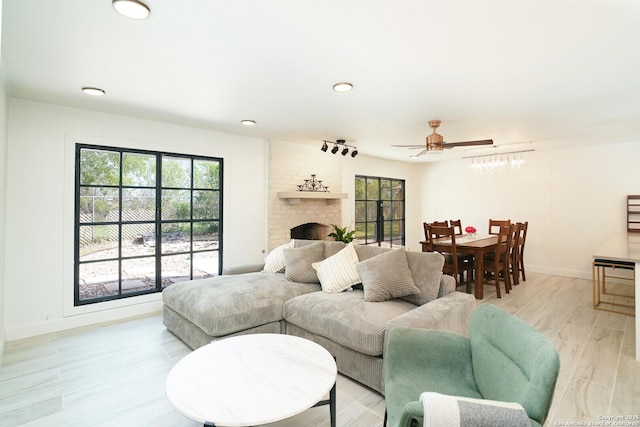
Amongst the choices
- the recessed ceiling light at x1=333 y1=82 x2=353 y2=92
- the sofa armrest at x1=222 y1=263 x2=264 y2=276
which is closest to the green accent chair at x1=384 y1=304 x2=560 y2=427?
the recessed ceiling light at x1=333 y1=82 x2=353 y2=92

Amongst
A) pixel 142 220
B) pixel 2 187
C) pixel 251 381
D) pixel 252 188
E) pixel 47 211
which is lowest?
pixel 251 381

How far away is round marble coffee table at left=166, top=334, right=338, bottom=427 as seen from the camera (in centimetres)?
135

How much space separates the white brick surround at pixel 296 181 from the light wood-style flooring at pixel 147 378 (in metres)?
2.18

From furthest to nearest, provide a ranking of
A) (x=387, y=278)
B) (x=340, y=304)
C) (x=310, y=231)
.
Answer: (x=310, y=231) < (x=387, y=278) < (x=340, y=304)

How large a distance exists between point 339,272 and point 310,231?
2.58 m

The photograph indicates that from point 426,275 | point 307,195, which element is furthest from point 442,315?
point 307,195

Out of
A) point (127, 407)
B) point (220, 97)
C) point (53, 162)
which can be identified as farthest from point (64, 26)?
point (127, 407)

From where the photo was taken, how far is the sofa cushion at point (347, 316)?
2.18 metres

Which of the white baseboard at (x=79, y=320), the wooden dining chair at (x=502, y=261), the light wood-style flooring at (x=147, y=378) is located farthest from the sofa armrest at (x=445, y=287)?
the white baseboard at (x=79, y=320)

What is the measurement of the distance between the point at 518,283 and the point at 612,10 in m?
4.52

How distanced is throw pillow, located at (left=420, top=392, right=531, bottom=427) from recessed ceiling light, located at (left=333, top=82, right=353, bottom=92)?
2.42 m

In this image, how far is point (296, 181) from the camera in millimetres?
5293

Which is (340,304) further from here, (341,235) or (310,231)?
(310,231)

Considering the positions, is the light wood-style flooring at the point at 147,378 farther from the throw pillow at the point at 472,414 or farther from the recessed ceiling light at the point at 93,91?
the recessed ceiling light at the point at 93,91
